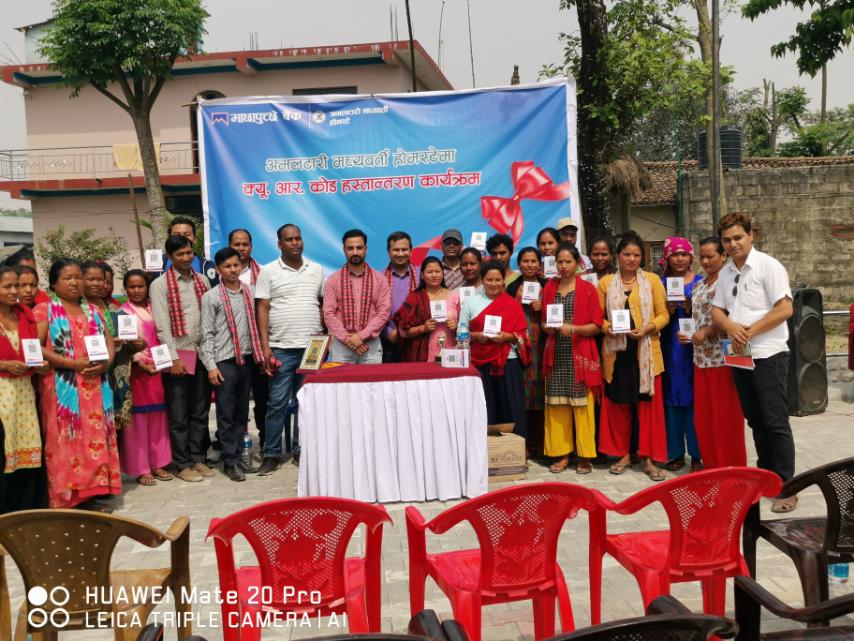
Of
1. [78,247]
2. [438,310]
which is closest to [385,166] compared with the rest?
[438,310]

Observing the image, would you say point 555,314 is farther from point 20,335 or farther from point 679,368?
point 20,335

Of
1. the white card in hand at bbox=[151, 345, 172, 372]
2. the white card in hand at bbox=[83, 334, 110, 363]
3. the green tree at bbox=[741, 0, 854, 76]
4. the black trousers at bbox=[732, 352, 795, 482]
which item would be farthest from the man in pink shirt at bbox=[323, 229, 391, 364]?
the green tree at bbox=[741, 0, 854, 76]

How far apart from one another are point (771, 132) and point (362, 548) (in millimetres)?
25877

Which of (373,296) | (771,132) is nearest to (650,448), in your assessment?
(373,296)

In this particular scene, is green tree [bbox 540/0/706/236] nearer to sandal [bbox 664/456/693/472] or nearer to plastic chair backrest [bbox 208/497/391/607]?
sandal [bbox 664/456/693/472]

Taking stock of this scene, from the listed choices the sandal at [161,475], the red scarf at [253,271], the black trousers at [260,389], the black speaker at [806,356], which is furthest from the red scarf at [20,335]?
the black speaker at [806,356]

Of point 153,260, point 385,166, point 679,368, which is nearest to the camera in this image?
point 679,368

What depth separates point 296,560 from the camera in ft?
7.74

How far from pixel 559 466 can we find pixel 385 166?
3376mm

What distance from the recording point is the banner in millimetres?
7094

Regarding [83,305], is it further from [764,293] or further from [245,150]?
[764,293]

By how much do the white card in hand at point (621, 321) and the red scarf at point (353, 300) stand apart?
1.84 metres

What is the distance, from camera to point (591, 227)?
7969mm

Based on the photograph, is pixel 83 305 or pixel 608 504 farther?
pixel 83 305
